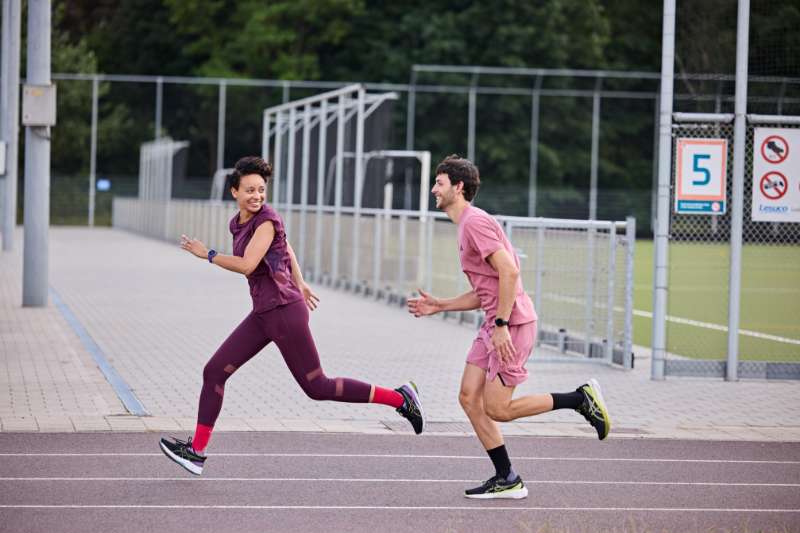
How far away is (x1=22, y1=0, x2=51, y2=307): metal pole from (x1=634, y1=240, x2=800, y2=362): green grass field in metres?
7.20

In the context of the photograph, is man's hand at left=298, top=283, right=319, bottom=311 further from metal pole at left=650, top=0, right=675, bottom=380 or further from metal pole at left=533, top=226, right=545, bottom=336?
metal pole at left=533, top=226, right=545, bottom=336

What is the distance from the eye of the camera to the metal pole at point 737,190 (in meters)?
13.1

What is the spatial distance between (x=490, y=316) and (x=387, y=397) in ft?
3.64

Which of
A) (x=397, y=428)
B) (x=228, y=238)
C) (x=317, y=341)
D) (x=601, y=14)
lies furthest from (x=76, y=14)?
(x=397, y=428)

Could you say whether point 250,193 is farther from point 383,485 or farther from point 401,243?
point 401,243

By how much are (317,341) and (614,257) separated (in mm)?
3352

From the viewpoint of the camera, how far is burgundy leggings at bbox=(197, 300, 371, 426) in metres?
8.02

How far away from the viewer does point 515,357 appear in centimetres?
738

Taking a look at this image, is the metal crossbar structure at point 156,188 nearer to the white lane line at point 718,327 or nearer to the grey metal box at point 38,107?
the white lane line at point 718,327

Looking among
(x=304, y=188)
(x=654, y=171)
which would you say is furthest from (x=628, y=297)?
(x=654, y=171)

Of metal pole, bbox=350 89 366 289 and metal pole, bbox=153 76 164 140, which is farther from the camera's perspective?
metal pole, bbox=153 76 164 140

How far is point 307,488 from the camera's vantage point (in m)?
7.76

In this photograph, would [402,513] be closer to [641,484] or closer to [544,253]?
[641,484]

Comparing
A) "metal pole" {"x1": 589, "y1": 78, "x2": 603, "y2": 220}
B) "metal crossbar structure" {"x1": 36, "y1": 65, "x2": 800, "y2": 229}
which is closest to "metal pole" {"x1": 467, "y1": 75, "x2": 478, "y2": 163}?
"metal crossbar structure" {"x1": 36, "y1": 65, "x2": 800, "y2": 229}
